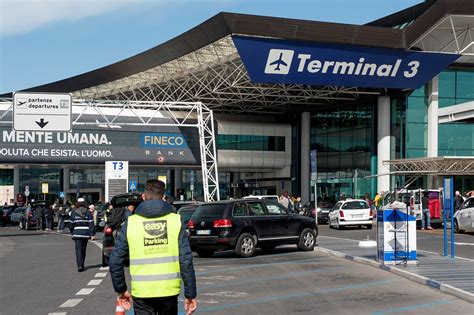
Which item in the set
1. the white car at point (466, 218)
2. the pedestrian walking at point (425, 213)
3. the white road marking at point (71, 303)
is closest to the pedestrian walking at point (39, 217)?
the pedestrian walking at point (425, 213)

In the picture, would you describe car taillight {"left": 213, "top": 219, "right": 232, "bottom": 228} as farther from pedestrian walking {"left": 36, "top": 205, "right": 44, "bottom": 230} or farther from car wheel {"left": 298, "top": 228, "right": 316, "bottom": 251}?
pedestrian walking {"left": 36, "top": 205, "right": 44, "bottom": 230}

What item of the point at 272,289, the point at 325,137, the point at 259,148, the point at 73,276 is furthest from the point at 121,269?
the point at 259,148

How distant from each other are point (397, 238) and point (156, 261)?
36.1 ft

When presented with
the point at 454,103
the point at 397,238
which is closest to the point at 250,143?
the point at 454,103

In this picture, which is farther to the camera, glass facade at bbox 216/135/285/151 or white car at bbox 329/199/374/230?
glass facade at bbox 216/135/285/151

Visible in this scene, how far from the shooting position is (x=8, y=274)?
16875 millimetres

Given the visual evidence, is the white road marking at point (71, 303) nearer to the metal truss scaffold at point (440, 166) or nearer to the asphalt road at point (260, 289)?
the asphalt road at point (260, 289)

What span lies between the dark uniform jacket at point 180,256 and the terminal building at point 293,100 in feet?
66.9

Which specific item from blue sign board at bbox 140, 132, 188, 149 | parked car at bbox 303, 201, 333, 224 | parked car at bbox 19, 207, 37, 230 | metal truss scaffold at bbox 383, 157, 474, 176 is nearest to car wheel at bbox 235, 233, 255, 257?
metal truss scaffold at bbox 383, 157, 474, 176

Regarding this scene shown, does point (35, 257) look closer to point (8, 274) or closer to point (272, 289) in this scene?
point (8, 274)

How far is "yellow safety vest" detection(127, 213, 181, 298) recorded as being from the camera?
6039 mm

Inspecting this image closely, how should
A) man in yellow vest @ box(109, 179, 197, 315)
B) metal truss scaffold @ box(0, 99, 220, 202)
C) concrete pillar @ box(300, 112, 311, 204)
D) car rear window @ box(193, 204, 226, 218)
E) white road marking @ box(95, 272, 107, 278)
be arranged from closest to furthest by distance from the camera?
man in yellow vest @ box(109, 179, 197, 315), white road marking @ box(95, 272, 107, 278), car rear window @ box(193, 204, 226, 218), metal truss scaffold @ box(0, 99, 220, 202), concrete pillar @ box(300, 112, 311, 204)

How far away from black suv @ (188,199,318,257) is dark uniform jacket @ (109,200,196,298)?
14.0 metres

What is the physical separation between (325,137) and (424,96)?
1232 centimetres
